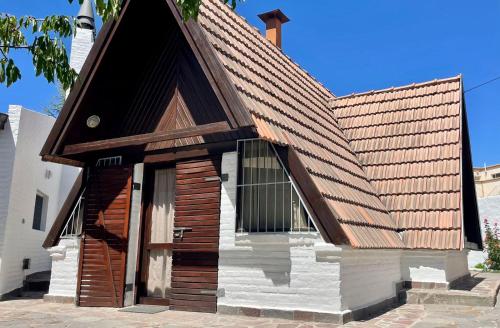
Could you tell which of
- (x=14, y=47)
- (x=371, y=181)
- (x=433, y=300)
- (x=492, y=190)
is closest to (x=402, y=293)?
(x=433, y=300)

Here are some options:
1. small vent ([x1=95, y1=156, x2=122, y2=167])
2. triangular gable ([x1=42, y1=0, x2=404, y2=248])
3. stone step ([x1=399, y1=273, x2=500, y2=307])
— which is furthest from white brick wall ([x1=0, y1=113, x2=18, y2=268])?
stone step ([x1=399, y1=273, x2=500, y2=307])

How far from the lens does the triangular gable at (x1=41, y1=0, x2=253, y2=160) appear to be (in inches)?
342

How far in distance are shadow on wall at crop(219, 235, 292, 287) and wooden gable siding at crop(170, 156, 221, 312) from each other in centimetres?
48

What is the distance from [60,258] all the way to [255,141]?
4916mm

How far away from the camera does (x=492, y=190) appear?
3033 centimetres

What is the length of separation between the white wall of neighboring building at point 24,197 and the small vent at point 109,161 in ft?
8.79

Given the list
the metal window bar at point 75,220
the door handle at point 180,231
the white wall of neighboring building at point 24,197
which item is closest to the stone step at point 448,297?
the door handle at point 180,231

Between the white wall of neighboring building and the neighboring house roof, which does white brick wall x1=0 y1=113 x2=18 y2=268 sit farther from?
the neighboring house roof

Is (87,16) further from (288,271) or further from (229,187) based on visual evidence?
(288,271)

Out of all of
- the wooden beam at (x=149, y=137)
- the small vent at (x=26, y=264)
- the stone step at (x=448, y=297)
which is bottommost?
the stone step at (x=448, y=297)

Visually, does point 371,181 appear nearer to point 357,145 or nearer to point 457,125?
point 357,145

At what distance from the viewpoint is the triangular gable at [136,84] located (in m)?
8.70

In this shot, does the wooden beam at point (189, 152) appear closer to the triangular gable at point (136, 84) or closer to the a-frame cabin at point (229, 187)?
the a-frame cabin at point (229, 187)

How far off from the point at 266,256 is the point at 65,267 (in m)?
4.57
